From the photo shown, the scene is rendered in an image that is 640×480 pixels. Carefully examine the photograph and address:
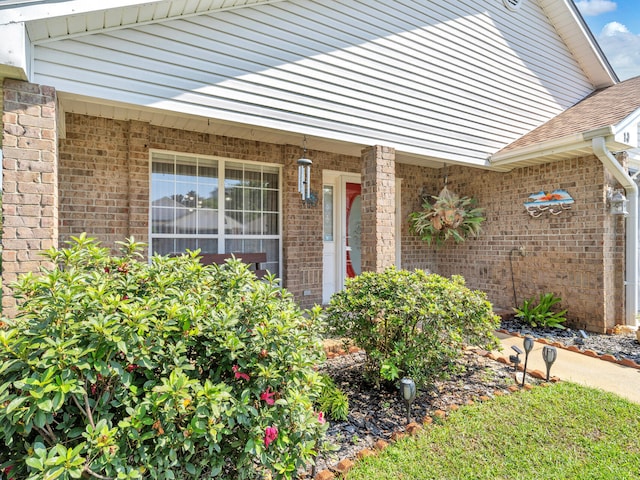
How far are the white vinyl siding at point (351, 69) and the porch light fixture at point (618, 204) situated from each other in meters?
1.99

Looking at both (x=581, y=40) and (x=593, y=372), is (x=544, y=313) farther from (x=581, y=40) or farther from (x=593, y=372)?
(x=581, y=40)

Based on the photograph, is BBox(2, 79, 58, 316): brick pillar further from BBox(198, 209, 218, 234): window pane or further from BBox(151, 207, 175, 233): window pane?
BBox(198, 209, 218, 234): window pane

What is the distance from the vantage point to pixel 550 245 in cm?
639

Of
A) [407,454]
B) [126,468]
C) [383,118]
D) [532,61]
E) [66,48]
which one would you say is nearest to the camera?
[126,468]

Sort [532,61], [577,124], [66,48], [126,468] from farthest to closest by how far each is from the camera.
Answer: [532,61] → [577,124] → [66,48] → [126,468]

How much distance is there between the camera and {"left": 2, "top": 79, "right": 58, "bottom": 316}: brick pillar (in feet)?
10.0

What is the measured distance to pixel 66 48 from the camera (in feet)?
10.8

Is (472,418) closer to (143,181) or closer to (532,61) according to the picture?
(143,181)

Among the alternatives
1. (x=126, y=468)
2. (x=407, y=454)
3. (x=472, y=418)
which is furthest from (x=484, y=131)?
(x=126, y=468)

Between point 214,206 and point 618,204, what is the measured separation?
668 centimetres

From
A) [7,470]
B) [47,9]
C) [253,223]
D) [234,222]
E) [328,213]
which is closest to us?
[7,470]

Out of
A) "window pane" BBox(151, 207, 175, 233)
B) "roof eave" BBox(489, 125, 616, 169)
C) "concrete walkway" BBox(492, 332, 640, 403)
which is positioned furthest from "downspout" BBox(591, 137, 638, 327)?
"window pane" BBox(151, 207, 175, 233)

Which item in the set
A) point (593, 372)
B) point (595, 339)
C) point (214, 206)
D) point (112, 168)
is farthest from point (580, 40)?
point (112, 168)

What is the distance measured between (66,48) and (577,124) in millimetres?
7440
